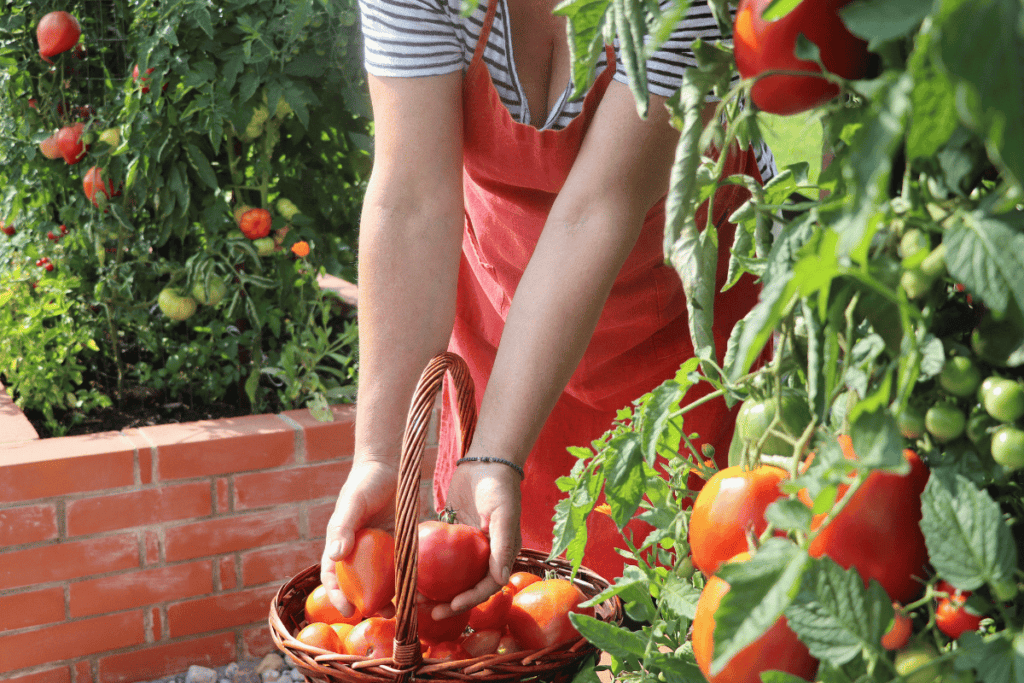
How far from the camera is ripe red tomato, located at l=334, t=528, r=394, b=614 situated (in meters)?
0.97

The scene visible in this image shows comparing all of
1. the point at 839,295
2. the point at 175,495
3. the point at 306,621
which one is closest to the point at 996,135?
the point at 839,295

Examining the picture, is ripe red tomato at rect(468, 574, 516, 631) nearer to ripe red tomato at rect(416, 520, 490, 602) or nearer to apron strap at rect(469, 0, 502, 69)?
ripe red tomato at rect(416, 520, 490, 602)

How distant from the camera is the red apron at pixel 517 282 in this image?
1204mm

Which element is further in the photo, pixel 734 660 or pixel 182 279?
pixel 182 279

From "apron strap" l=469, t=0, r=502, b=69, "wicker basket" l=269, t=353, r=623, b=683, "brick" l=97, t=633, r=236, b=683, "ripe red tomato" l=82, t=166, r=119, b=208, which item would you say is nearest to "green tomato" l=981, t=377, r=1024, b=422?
"wicker basket" l=269, t=353, r=623, b=683

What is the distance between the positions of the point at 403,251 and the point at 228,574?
125cm

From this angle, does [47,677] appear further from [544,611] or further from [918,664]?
[918,664]

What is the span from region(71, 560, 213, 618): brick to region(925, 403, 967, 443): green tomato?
1.96 metres

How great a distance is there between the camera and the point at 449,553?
3.05 ft

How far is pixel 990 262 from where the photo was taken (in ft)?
0.91

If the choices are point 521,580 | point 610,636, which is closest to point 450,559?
point 521,580

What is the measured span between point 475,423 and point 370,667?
34cm

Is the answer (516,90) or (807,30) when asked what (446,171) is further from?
(807,30)

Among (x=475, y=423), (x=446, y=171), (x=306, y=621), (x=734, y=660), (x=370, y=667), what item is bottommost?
(x=306, y=621)
